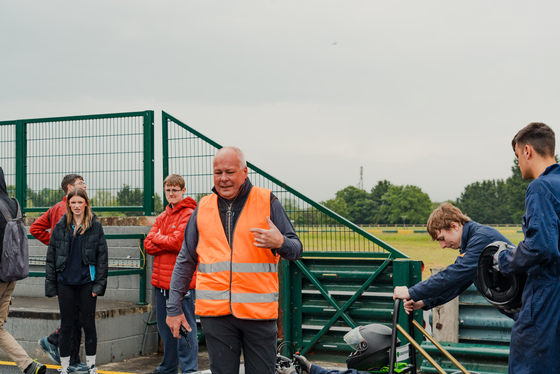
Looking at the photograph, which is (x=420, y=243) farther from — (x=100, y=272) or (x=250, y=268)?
(x=250, y=268)

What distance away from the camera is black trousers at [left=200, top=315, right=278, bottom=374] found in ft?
13.4

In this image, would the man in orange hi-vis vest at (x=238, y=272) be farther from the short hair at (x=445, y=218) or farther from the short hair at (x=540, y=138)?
the short hair at (x=540, y=138)

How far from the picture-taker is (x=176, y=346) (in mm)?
6902

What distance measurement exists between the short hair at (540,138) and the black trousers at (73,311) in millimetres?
4632

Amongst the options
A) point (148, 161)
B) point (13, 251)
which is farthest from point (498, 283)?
point (148, 161)

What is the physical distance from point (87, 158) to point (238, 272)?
606cm

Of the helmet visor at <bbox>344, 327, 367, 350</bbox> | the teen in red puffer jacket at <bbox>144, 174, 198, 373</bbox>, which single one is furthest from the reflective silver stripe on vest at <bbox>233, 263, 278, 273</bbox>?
the teen in red puffer jacket at <bbox>144, 174, 198, 373</bbox>

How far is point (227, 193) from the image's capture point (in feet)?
13.8

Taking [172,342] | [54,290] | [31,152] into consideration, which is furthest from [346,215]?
[31,152]

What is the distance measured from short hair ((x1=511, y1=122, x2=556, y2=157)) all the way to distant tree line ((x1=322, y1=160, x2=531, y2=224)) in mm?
36222

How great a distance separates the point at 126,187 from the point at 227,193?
5262 mm

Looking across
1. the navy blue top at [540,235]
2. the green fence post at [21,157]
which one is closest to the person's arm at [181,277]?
the navy blue top at [540,235]

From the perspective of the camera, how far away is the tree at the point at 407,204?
60.5 m

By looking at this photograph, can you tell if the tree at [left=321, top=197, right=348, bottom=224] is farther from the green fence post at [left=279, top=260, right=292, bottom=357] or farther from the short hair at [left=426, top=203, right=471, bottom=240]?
the short hair at [left=426, top=203, right=471, bottom=240]
